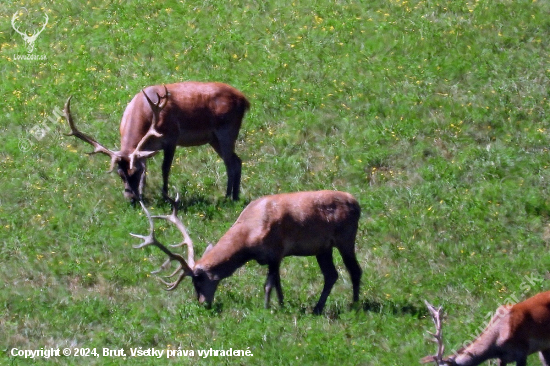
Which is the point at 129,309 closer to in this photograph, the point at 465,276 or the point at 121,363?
the point at 121,363

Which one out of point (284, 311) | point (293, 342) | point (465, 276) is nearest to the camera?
point (293, 342)

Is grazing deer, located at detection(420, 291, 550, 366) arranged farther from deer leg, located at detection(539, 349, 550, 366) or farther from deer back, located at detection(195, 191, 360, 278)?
deer back, located at detection(195, 191, 360, 278)

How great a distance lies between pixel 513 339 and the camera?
433 inches

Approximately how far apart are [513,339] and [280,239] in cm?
310

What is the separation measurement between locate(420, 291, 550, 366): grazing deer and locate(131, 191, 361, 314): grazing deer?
2.29m

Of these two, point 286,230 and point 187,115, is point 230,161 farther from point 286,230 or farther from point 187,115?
point 286,230

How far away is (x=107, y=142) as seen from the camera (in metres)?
17.8

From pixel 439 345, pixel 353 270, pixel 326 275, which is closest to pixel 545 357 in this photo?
pixel 439 345

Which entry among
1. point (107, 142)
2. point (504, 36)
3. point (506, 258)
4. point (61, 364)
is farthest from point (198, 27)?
point (61, 364)

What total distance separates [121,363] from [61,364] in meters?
0.70

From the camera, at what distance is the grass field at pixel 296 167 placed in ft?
41.3

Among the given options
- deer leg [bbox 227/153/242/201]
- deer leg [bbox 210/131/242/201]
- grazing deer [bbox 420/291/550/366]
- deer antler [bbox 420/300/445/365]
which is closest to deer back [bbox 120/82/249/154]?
deer leg [bbox 210/131/242/201]

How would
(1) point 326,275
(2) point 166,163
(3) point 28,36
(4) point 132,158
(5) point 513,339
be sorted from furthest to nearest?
(3) point 28,36
(2) point 166,163
(4) point 132,158
(1) point 326,275
(5) point 513,339

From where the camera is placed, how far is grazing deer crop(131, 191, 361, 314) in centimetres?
1277
